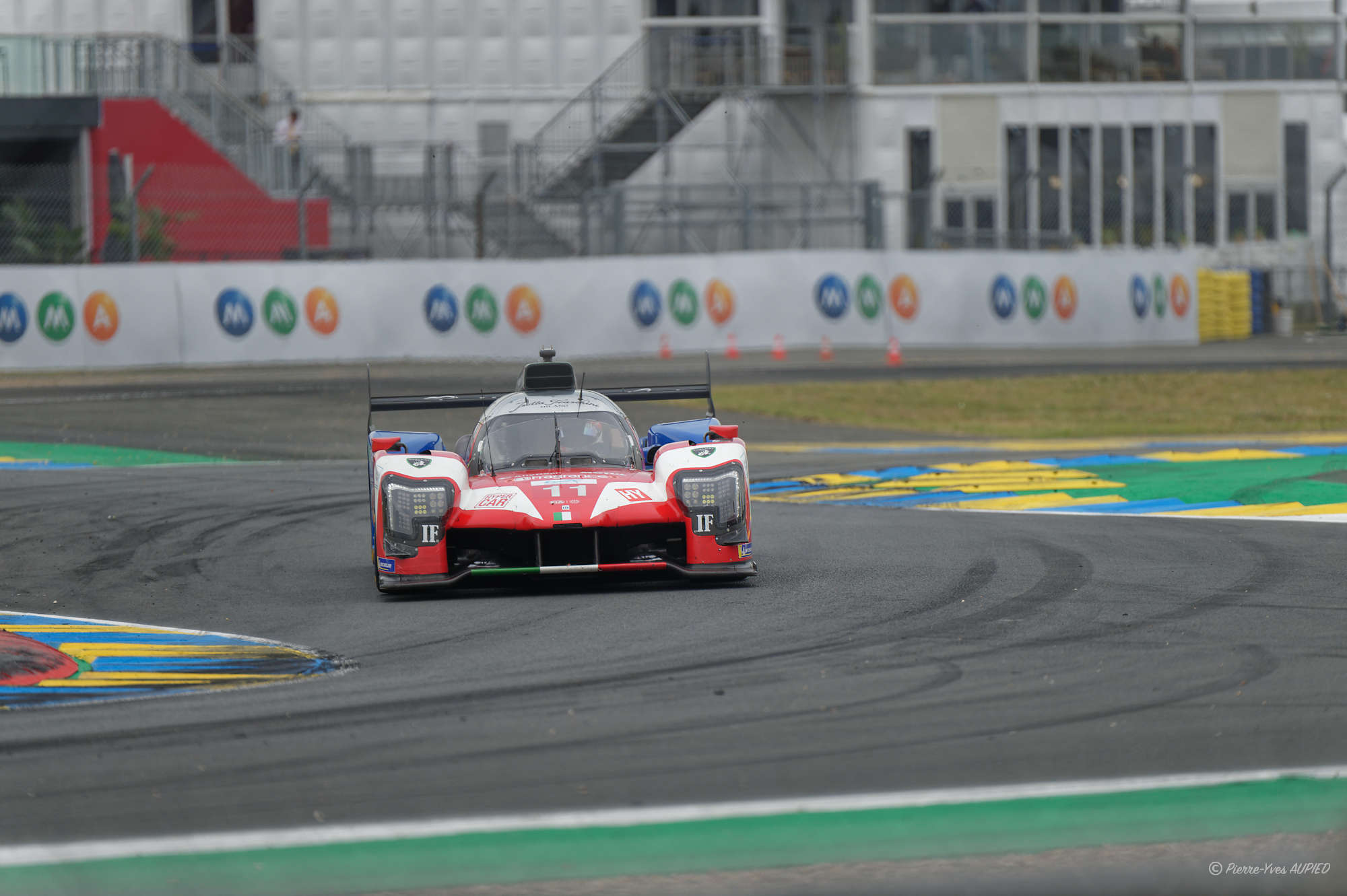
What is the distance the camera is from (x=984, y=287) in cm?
3209

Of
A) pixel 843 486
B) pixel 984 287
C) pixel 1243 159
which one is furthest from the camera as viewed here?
pixel 1243 159

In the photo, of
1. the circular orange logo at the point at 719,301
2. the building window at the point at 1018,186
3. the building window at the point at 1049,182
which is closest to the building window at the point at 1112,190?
the building window at the point at 1049,182

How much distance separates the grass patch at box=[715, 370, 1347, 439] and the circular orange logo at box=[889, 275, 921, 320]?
5.34m

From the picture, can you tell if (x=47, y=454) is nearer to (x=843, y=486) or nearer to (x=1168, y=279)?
(x=843, y=486)

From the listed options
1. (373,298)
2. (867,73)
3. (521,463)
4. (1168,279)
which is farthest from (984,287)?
(521,463)

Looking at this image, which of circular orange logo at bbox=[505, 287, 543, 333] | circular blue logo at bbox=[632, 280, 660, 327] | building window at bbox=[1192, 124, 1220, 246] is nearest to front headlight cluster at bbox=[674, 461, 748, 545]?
circular orange logo at bbox=[505, 287, 543, 333]

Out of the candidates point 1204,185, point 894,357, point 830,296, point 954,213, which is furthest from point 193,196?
point 1204,185

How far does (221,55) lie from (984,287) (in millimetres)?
17873

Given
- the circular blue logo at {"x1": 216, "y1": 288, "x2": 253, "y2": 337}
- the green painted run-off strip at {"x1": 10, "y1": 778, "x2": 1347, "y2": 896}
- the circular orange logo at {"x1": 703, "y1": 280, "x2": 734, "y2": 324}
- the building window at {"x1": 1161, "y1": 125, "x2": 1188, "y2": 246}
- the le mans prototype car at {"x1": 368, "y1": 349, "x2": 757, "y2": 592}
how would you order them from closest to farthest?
the green painted run-off strip at {"x1": 10, "y1": 778, "x2": 1347, "y2": 896} < the le mans prototype car at {"x1": 368, "y1": 349, "x2": 757, "y2": 592} < the circular blue logo at {"x1": 216, "y1": 288, "x2": 253, "y2": 337} < the circular orange logo at {"x1": 703, "y1": 280, "x2": 734, "y2": 324} < the building window at {"x1": 1161, "y1": 125, "x2": 1188, "y2": 246}

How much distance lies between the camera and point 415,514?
29.8ft

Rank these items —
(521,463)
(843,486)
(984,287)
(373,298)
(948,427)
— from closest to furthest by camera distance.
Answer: (521,463) → (843,486) → (948,427) → (373,298) → (984,287)

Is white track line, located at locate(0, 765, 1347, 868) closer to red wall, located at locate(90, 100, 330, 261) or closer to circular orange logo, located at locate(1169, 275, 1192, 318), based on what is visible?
red wall, located at locate(90, 100, 330, 261)

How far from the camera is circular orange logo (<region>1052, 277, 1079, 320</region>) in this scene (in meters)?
32.9

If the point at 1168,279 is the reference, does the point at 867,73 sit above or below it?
above
